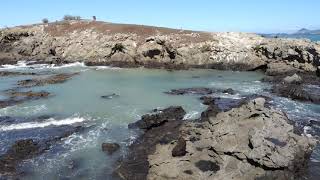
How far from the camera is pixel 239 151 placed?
18.1 metres

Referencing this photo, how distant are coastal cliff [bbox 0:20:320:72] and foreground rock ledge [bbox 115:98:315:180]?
30.4 metres

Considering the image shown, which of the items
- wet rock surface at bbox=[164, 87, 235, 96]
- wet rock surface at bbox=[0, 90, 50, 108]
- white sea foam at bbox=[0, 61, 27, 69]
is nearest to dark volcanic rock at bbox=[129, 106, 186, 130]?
wet rock surface at bbox=[164, 87, 235, 96]

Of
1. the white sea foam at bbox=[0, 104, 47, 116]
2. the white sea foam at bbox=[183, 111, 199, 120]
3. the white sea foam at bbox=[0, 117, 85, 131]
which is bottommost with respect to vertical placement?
the white sea foam at bbox=[0, 104, 47, 116]

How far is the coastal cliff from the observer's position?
52438mm

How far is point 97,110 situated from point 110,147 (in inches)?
365

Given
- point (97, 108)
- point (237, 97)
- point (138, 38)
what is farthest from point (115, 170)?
point (138, 38)

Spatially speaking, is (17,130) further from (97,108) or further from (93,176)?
(93,176)

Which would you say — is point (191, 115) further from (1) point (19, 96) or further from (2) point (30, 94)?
(1) point (19, 96)

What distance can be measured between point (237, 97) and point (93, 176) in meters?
20.0

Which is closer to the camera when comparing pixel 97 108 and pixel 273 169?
pixel 273 169

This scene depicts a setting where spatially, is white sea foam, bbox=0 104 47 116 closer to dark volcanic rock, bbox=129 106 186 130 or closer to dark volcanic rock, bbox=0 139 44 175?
dark volcanic rock, bbox=0 139 44 175

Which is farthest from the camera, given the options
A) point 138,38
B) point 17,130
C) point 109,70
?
point 138,38

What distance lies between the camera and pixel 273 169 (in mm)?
17203

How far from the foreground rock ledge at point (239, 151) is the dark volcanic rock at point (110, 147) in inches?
88.5
